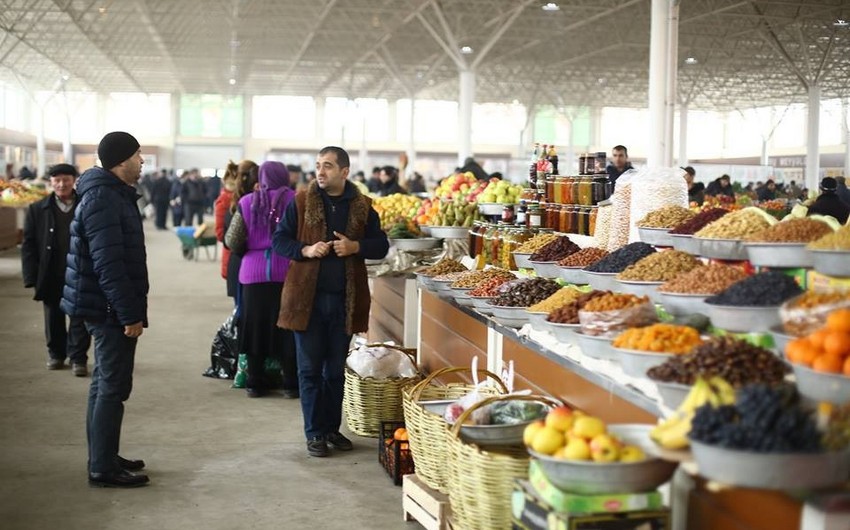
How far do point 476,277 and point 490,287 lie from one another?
0.45m

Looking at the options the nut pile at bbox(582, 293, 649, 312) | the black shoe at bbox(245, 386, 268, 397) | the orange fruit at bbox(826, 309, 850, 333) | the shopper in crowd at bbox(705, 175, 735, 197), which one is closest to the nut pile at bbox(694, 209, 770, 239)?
the nut pile at bbox(582, 293, 649, 312)

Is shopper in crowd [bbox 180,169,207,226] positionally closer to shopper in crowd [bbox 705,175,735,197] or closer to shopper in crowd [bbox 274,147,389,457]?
shopper in crowd [bbox 705,175,735,197]

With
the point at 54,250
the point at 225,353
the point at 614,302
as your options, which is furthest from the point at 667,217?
the point at 54,250

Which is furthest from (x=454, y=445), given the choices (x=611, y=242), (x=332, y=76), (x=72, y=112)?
(x=72, y=112)

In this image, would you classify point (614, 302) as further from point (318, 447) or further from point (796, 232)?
point (318, 447)

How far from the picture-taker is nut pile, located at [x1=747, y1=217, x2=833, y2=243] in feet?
11.0

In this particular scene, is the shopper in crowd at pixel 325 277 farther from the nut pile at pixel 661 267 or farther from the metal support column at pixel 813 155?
the metal support column at pixel 813 155

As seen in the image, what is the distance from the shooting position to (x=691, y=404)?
2715 mm

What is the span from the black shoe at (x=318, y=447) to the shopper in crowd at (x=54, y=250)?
2.76 metres

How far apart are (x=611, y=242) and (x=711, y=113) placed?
4302 centimetres

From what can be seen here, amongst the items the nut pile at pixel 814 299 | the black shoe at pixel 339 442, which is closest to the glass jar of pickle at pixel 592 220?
the black shoe at pixel 339 442

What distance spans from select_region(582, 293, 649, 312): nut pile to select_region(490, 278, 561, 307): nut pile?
0.86 m

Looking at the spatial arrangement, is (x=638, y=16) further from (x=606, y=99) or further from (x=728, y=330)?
(x=728, y=330)

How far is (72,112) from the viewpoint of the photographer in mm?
46750
